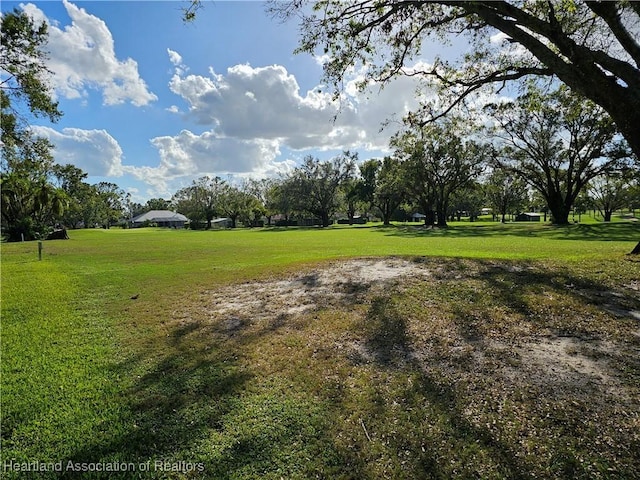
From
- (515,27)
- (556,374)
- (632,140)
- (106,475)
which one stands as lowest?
(106,475)

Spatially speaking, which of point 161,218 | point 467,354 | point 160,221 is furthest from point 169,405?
point 161,218

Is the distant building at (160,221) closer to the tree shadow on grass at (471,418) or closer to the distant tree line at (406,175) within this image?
the distant tree line at (406,175)

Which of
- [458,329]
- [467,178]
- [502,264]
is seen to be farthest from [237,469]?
[467,178]

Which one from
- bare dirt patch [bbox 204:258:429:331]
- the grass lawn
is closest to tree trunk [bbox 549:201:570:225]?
the grass lawn

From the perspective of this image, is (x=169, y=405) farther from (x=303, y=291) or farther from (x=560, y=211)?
(x=560, y=211)

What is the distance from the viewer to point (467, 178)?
43.4 meters

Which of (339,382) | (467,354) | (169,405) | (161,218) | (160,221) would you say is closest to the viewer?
(169,405)

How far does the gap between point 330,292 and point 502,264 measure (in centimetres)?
491

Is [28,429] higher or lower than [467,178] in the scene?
lower

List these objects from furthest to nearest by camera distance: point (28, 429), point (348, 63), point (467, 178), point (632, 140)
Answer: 1. point (467, 178)
2. point (348, 63)
3. point (632, 140)
4. point (28, 429)

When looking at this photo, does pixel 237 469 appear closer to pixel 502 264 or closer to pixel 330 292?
pixel 330 292

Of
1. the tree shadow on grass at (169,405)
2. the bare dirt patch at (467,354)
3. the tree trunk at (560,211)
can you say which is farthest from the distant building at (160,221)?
the tree shadow on grass at (169,405)

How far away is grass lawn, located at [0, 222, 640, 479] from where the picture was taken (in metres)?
2.78

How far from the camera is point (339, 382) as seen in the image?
392 cm
